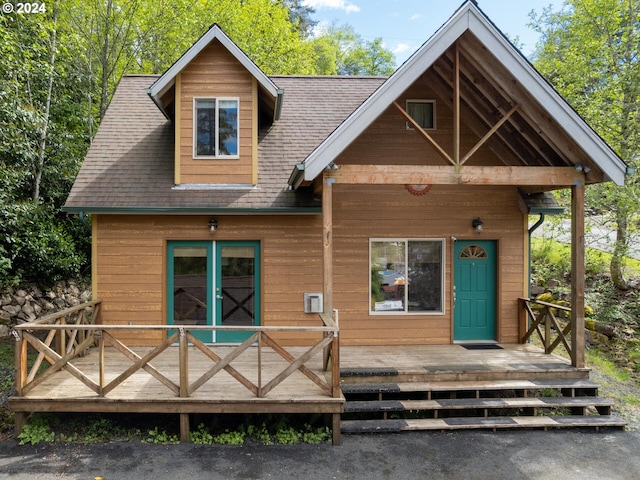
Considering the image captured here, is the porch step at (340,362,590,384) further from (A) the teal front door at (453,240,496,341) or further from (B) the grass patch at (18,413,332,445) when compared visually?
(A) the teal front door at (453,240,496,341)

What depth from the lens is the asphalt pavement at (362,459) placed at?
4598 millimetres

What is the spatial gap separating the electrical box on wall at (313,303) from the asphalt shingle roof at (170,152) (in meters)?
1.69

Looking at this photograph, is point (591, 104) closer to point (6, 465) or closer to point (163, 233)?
point (163, 233)

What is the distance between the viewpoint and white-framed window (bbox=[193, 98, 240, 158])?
8.00 metres

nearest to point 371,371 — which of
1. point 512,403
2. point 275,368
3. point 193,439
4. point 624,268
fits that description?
point 275,368

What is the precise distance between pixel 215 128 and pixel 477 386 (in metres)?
6.27

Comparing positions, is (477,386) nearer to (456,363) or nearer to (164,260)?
(456,363)

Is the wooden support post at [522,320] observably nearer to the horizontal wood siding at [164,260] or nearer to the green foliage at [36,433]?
the horizontal wood siding at [164,260]

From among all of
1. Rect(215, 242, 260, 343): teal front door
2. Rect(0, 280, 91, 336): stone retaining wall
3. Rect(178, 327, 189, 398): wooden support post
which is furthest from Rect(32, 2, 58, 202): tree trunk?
Rect(178, 327, 189, 398): wooden support post

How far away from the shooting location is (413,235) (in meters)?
8.22

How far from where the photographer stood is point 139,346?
25.5ft

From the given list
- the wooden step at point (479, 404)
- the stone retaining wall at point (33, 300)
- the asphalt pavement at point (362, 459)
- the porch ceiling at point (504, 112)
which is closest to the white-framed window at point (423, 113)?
the porch ceiling at point (504, 112)

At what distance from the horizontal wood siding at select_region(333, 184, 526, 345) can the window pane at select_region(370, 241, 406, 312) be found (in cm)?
18

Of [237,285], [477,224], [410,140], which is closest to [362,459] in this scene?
[237,285]
